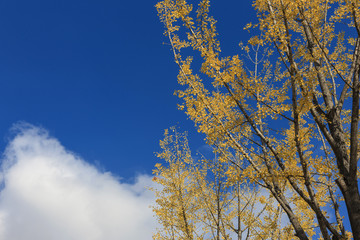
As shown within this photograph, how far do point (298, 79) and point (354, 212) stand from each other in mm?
2049

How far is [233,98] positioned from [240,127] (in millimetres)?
552

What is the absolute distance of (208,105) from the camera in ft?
16.0

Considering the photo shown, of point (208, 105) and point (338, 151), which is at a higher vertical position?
point (208, 105)

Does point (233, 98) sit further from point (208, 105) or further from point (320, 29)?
point (320, 29)

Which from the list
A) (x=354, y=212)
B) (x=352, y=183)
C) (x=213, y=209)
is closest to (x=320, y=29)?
(x=352, y=183)

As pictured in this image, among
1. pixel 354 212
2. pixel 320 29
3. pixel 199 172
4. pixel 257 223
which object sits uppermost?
pixel 320 29

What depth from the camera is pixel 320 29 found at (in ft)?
17.5

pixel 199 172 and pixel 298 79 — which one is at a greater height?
pixel 199 172

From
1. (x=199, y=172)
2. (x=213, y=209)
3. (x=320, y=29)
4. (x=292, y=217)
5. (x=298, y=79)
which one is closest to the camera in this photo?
(x=298, y=79)

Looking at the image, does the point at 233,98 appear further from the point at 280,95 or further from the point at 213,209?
the point at 213,209

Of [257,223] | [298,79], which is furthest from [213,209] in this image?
[298,79]

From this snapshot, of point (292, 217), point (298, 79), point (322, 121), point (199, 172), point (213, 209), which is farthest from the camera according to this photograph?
point (199, 172)

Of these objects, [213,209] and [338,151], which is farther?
[213,209]

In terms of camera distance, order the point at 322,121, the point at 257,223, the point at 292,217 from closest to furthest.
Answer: the point at 292,217
the point at 322,121
the point at 257,223
